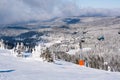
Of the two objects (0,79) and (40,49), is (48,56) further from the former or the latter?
(0,79)

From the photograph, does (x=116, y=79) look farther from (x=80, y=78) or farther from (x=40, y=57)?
(x=40, y=57)

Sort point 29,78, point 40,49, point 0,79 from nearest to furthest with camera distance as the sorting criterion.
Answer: point 0,79, point 29,78, point 40,49

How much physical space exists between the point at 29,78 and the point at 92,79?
613 centimetres

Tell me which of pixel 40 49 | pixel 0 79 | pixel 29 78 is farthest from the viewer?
pixel 40 49

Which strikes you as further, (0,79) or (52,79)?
(52,79)

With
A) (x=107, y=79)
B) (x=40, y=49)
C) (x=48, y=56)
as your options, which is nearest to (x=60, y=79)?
(x=107, y=79)

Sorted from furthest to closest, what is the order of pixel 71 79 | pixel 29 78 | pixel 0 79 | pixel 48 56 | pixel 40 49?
pixel 40 49 → pixel 48 56 → pixel 71 79 → pixel 29 78 → pixel 0 79

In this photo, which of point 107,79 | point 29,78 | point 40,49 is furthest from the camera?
point 40,49

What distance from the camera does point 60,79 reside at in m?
27.8

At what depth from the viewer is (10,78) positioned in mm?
25531

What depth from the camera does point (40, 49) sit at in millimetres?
56312

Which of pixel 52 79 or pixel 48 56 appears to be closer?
pixel 52 79

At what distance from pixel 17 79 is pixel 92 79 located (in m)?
7.48

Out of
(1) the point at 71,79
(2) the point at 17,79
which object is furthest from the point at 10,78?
(1) the point at 71,79
